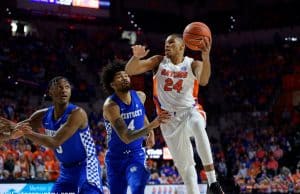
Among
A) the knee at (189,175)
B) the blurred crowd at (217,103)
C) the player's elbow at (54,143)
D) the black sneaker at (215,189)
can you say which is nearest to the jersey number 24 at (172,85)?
the knee at (189,175)

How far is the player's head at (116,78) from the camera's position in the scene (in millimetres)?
6311

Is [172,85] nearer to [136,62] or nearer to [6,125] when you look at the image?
[136,62]

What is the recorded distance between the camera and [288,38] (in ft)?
79.5

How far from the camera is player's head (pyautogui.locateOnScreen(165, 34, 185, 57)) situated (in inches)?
257

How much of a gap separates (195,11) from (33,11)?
27.7ft

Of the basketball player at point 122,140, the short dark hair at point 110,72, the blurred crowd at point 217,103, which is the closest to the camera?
the basketball player at point 122,140

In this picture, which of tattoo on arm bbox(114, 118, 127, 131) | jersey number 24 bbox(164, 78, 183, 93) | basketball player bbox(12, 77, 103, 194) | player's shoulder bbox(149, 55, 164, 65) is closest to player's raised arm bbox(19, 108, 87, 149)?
basketball player bbox(12, 77, 103, 194)

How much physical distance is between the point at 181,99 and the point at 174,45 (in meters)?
0.68

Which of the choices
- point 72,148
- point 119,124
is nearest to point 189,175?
point 119,124

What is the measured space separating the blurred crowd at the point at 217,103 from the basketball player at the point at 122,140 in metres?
5.86

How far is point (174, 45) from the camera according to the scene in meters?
6.54

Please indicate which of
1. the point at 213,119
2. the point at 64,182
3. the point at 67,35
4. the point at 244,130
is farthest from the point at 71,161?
the point at 67,35

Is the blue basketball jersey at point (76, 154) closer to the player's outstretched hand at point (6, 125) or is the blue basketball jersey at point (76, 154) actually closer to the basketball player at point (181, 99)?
the player's outstretched hand at point (6, 125)

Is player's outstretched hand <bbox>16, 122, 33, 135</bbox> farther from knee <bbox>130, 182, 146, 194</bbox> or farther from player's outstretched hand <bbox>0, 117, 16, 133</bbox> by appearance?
knee <bbox>130, 182, 146, 194</bbox>
